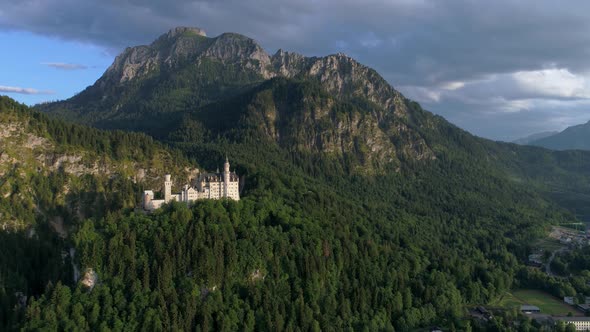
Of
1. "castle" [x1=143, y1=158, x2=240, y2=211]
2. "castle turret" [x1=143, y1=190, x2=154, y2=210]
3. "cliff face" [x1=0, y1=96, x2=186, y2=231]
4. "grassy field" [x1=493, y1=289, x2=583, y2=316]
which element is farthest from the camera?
"cliff face" [x1=0, y1=96, x2=186, y2=231]

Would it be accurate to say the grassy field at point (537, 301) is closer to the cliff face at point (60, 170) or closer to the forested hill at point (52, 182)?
the cliff face at point (60, 170)

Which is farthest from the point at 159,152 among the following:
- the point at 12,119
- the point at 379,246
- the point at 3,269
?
the point at 379,246

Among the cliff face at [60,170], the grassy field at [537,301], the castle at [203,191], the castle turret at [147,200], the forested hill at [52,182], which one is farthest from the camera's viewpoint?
the cliff face at [60,170]

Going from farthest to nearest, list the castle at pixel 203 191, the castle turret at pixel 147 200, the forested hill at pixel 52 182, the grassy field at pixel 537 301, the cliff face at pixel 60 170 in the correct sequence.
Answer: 1. the cliff face at pixel 60 170
2. the grassy field at pixel 537 301
3. the castle at pixel 203 191
4. the castle turret at pixel 147 200
5. the forested hill at pixel 52 182

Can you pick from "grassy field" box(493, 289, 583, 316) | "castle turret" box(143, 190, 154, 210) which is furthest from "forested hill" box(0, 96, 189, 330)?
"grassy field" box(493, 289, 583, 316)

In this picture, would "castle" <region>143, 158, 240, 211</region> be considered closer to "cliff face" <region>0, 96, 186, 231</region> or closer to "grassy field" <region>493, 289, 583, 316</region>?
"cliff face" <region>0, 96, 186, 231</region>

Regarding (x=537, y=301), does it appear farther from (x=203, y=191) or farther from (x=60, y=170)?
(x=60, y=170)

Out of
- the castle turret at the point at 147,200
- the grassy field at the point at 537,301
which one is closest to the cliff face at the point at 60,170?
the castle turret at the point at 147,200
